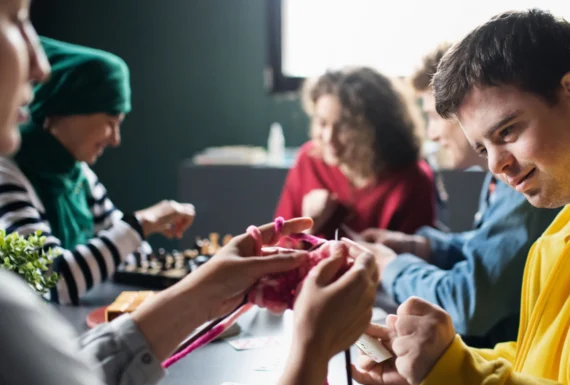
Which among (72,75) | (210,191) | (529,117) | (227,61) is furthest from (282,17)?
(529,117)

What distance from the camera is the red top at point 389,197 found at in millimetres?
2236

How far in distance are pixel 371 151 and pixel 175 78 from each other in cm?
161

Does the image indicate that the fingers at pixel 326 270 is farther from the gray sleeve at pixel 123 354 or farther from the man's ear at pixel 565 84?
the man's ear at pixel 565 84

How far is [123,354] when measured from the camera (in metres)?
0.77

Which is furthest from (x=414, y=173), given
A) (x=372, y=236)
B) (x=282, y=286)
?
(x=282, y=286)

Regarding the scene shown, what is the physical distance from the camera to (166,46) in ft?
11.5

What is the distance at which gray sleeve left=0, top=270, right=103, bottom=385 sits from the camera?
18.9 inches

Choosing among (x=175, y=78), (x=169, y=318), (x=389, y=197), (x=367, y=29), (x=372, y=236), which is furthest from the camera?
(x=175, y=78)

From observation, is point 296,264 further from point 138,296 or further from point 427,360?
point 138,296

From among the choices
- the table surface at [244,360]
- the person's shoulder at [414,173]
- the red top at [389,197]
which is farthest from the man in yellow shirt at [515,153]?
the person's shoulder at [414,173]

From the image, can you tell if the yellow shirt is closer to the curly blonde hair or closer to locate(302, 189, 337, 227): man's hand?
locate(302, 189, 337, 227): man's hand

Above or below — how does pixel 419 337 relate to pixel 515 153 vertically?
below

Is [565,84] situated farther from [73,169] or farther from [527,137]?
[73,169]

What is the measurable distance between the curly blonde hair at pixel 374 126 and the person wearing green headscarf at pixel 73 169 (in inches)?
28.7
